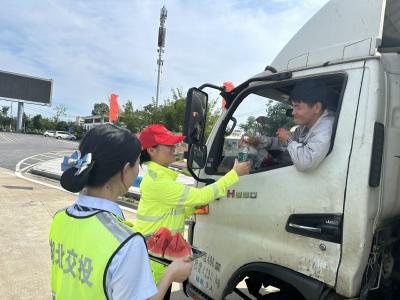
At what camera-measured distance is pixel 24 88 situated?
220 feet

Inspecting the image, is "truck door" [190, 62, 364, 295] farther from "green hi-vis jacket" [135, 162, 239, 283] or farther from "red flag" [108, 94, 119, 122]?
"red flag" [108, 94, 119, 122]

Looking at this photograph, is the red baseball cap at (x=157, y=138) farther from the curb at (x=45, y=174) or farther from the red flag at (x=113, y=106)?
the red flag at (x=113, y=106)

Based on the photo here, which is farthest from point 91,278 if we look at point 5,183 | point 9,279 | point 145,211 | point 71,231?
point 5,183

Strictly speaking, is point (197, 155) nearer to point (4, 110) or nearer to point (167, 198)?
point (167, 198)

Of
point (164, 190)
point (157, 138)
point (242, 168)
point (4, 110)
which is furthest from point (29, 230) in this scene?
point (4, 110)

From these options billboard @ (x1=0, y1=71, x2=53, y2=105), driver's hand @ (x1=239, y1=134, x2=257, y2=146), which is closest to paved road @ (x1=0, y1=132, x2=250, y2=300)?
driver's hand @ (x1=239, y1=134, x2=257, y2=146)

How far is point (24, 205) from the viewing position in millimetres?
8711

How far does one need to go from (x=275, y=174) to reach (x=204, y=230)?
0.84 m

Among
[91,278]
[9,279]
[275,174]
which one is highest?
[275,174]

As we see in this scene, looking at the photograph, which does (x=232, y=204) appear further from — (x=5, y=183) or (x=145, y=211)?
(x=5, y=183)

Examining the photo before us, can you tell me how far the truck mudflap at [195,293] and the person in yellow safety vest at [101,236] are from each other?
1.29 meters

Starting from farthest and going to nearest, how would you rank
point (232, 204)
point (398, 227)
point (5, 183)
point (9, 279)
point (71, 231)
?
1. point (5, 183)
2. point (9, 279)
3. point (232, 204)
4. point (398, 227)
5. point (71, 231)

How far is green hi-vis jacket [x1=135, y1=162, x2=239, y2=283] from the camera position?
8.06 feet

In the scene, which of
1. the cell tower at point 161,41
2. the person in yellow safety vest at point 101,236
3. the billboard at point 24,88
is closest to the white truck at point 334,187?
the person in yellow safety vest at point 101,236
